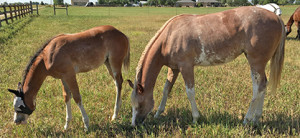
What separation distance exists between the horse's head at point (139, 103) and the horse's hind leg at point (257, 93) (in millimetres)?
1866

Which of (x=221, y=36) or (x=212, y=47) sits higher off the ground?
(x=221, y=36)

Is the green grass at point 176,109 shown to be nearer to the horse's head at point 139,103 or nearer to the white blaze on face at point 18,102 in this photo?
the horse's head at point 139,103

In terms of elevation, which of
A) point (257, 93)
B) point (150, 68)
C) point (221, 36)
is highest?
point (221, 36)

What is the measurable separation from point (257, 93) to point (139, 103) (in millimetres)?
2170

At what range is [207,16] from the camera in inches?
153

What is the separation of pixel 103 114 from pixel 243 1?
115258 mm

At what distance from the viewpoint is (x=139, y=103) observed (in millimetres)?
3572

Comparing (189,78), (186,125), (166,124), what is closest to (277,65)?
(189,78)

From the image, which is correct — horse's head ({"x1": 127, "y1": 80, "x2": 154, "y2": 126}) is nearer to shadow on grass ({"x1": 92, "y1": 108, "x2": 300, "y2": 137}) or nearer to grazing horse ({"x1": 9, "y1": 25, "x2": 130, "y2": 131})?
shadow on grass ({"x1": 92, "y1": 108, "x2": 300, "y2": 137})

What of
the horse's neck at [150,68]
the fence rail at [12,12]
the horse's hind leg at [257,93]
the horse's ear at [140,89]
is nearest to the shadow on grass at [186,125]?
the horse's hind leg at [257,93]

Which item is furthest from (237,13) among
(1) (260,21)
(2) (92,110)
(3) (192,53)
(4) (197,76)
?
(2) (92,110)

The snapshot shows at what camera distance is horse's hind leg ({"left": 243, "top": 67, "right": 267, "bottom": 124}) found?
3.65m

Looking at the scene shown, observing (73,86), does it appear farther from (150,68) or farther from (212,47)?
(212,47)

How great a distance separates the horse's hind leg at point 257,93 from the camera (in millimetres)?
3650
